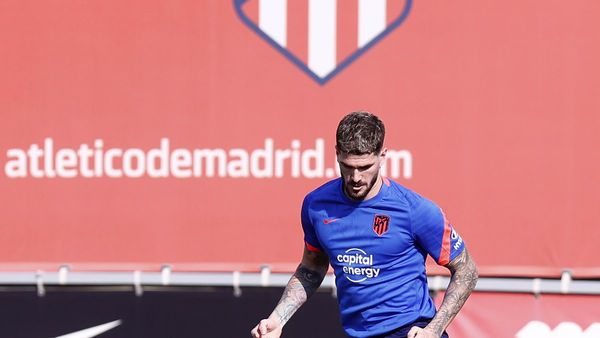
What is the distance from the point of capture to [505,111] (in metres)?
6.01

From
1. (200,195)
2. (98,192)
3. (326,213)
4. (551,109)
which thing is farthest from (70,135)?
(551,109)

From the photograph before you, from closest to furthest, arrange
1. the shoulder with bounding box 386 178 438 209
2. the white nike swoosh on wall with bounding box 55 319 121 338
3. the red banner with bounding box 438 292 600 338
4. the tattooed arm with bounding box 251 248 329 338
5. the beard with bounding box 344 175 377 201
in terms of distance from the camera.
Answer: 1. the beard with bounding box 344 175 377 201
2. the shoulder with bounding box 386 178 438 209
3. the tattooed arm with bounding box 251 248 329 338
4. the red banner with bounding box 438 292 600 338
5. the white nike swoosh on wall with bounding box 55 319 121 338

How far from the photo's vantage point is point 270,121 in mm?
6066

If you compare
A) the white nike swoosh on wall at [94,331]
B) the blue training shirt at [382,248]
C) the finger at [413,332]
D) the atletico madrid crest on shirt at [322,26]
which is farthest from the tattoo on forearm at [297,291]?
the white nike swoosh on wall at [94,331]

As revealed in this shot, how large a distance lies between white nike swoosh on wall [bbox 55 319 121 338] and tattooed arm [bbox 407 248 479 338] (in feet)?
7.92

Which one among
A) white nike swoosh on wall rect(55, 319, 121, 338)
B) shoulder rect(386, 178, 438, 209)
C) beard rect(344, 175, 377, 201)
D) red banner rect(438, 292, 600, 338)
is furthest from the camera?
white nike swoosh on wall rect(55, 319, 121, 338)

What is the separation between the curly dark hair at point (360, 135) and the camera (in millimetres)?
4273

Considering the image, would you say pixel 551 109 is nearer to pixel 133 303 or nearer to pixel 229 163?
pixel 229 163

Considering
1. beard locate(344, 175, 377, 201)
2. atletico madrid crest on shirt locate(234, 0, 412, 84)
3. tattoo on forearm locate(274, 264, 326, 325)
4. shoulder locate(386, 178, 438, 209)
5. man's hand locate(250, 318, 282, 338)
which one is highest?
atletico madrid crest on shirt locate(234, 0, 412, 84)

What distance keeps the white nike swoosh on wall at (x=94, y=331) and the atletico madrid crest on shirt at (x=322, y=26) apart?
5.77 ft

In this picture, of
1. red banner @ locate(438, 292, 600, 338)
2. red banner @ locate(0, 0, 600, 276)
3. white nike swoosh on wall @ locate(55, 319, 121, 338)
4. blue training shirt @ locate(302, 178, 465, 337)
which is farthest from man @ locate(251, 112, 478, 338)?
white nike swoosh on wall @ locate(55, 319, 121, 338)

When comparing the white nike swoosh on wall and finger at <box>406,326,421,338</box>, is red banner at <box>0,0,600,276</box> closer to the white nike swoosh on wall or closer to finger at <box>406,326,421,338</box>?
the white nike swoosh on wall

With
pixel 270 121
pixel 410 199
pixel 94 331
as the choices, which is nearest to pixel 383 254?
pixel 410 199

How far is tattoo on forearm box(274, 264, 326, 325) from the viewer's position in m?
4.79
